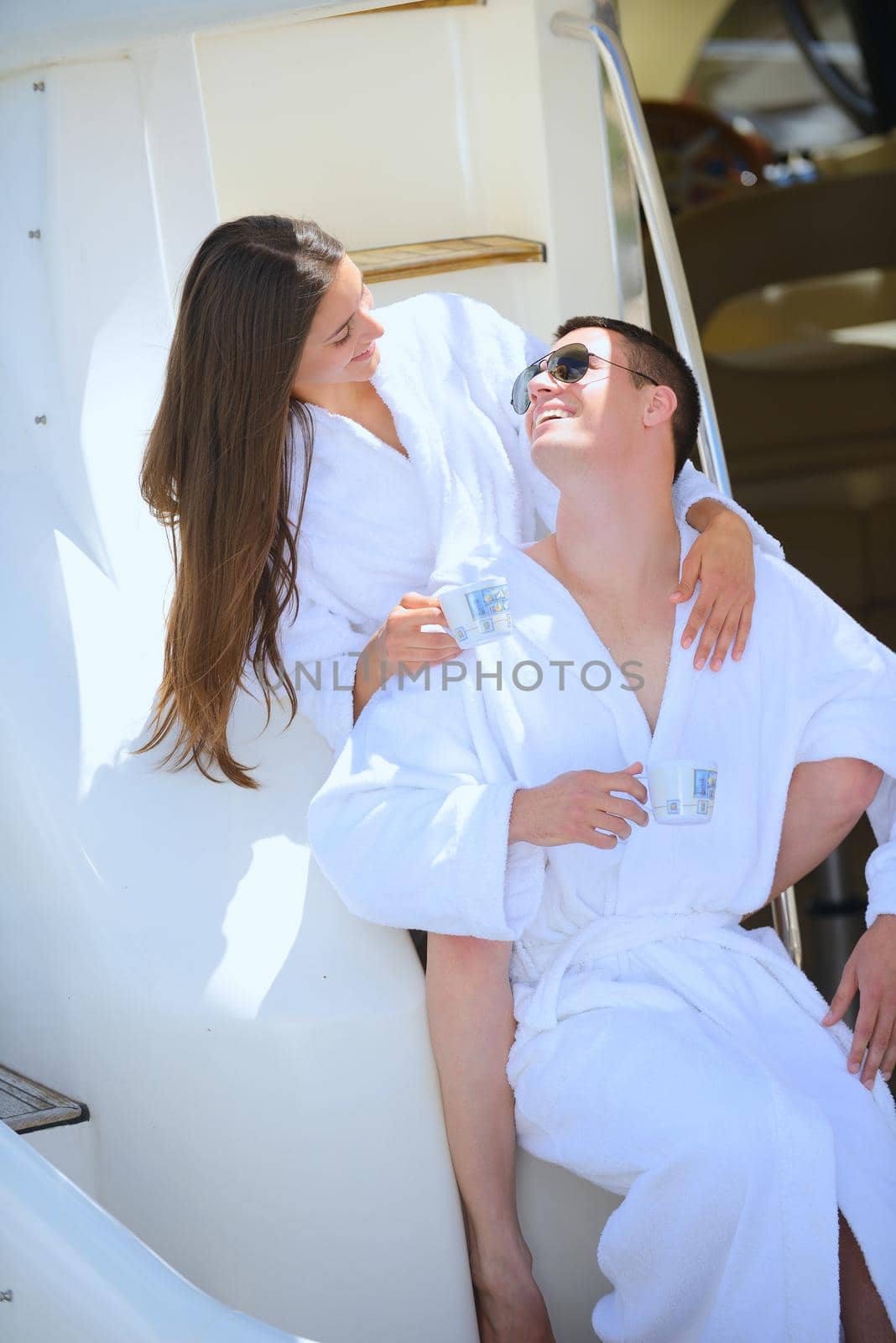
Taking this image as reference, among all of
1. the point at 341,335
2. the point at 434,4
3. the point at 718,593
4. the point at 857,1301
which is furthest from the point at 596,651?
the point at 434,4

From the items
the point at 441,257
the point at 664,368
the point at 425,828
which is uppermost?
the point at 441,257

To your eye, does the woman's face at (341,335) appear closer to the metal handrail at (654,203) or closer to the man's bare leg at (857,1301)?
the metal handrail at (654,203)

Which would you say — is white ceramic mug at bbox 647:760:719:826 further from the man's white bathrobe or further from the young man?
the man's white bathrobe

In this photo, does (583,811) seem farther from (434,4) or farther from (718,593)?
(434,4)

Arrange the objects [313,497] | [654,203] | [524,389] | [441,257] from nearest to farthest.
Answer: [524,389] → [313,497] → [654,203] → [441,257]

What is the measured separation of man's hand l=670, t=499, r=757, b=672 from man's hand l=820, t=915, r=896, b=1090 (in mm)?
325

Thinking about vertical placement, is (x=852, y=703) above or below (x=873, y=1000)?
above

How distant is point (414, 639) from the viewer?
5.20 ft

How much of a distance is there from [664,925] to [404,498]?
636 millimetres

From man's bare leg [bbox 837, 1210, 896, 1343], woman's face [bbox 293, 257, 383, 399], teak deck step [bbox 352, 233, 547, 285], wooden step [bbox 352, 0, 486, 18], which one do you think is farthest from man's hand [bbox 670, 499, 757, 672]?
wooden step [bbox 352, 0, 486, 18]

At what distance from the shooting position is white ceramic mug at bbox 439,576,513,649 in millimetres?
1472

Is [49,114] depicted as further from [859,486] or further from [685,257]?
[685,257]

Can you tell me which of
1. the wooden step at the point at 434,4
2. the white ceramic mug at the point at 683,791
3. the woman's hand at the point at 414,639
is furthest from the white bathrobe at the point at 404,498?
the wooden step at the point at 434,4

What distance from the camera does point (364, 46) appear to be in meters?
2.30
